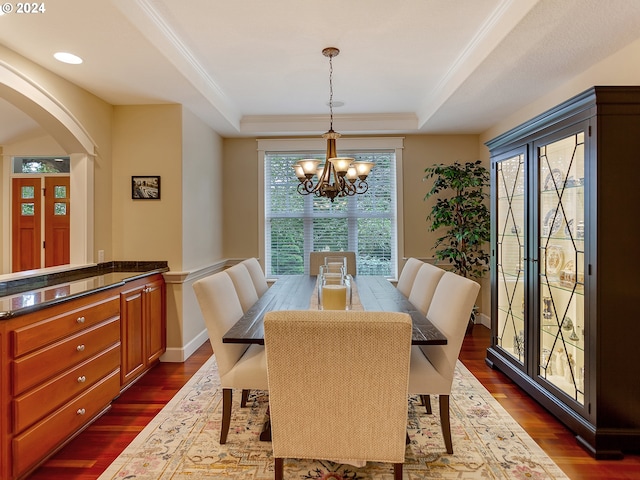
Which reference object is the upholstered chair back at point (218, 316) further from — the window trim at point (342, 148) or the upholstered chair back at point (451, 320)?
the window trim at point (342, 148)

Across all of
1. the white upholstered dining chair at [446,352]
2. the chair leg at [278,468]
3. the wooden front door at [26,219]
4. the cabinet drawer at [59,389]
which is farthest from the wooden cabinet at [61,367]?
the wooden front door at [26,219]

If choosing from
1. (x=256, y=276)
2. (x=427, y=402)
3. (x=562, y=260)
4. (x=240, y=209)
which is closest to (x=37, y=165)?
(x=240, y=209)

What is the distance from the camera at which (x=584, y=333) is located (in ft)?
7.05

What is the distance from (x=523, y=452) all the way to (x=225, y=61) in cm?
347

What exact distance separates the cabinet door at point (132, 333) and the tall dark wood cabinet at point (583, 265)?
3018mm

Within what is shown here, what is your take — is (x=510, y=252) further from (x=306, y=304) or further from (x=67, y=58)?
(x=67, y=58)

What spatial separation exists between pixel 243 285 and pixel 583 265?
225cm

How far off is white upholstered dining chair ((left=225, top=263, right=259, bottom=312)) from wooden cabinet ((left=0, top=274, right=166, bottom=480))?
32.5 inches

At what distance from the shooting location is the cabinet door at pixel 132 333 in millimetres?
2746

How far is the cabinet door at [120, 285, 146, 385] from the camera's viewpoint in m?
2.75

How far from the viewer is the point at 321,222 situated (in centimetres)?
506

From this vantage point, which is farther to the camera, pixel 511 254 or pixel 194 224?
pixel 194 224

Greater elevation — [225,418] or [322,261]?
[322,261]

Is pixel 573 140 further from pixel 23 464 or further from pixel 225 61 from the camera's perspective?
pixel 23 464
